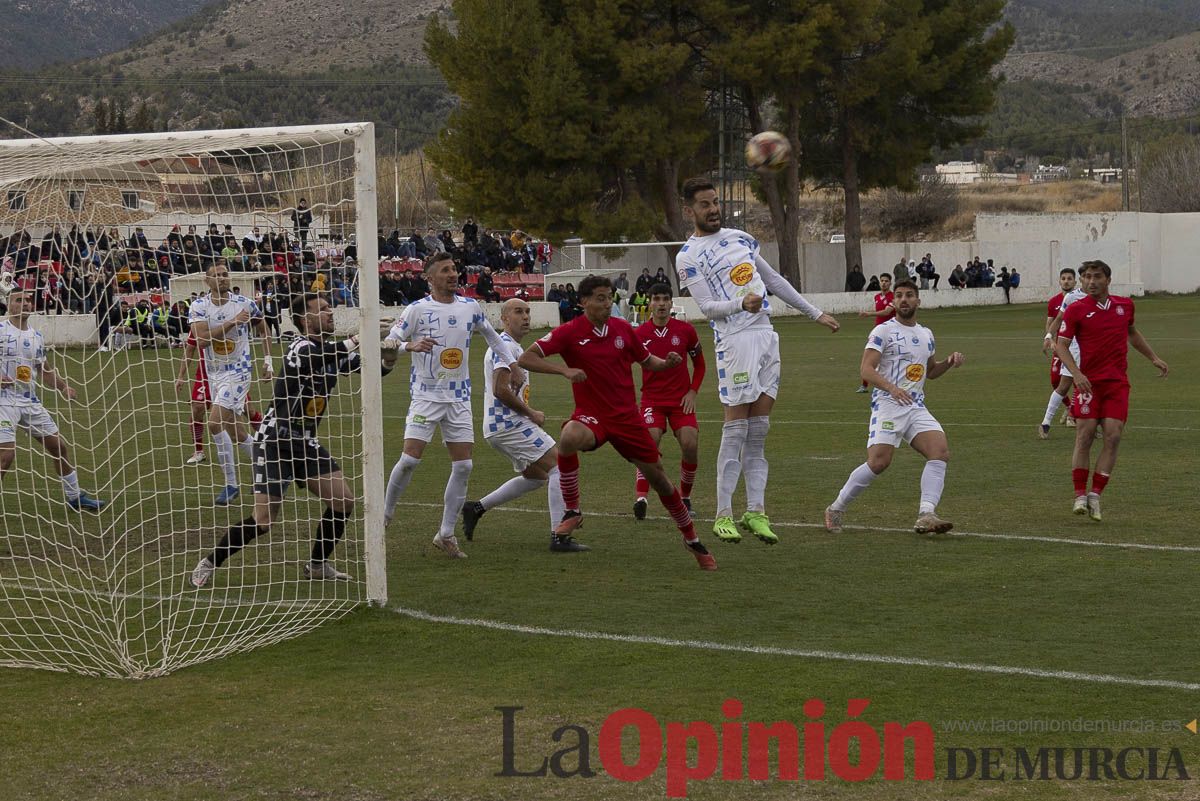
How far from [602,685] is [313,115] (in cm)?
11055

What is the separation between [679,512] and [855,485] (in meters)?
1.93

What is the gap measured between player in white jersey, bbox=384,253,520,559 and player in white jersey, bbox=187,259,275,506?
2386mm

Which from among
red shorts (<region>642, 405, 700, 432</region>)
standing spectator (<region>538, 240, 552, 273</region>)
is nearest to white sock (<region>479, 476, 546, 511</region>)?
red shorts (<region>642, 405, 700, 432</region>)

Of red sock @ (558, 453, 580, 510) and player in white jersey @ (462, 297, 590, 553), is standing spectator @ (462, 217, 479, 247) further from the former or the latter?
red sock @ (558, 453, 580, 510)

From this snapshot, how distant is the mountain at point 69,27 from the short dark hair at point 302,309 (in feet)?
490

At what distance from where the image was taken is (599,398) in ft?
32.2

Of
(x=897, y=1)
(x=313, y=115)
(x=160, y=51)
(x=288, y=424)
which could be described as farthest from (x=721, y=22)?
(x=160, y=51)

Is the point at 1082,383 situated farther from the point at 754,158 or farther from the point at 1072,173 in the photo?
the point at 1072,173

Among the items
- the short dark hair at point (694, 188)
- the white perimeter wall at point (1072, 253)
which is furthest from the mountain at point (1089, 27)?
the short dark hair at point (694, 188)

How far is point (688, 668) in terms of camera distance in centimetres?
726

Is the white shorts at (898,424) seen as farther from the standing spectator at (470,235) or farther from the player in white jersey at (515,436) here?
the standing spectator at (470,235)

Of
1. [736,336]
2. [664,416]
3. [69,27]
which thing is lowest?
[664,416]

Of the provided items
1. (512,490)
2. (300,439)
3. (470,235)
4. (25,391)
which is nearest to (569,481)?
(512,490)

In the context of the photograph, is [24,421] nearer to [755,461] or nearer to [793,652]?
[755,461]
